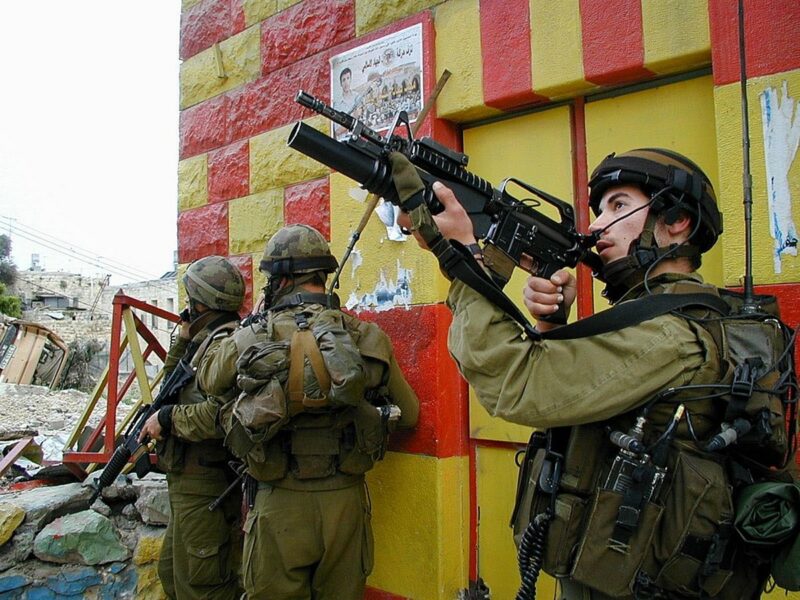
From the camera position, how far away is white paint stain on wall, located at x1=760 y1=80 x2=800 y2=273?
2104mm

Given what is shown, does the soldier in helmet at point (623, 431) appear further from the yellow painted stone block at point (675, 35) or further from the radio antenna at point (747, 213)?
the yellow painted stone block at point (675, 35)

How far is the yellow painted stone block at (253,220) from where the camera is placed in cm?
Answer: 371

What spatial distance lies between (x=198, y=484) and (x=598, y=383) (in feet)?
8.66

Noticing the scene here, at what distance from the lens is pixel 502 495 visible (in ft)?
9.66

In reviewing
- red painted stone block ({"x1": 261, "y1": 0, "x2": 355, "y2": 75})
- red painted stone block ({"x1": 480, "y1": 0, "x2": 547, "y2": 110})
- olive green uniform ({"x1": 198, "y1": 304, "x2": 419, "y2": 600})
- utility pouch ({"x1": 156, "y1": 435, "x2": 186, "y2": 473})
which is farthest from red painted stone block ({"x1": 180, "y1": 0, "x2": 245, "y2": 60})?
utility pouch ({"x1": 156, "y1": 435, "x2": 186, "y2": 473})

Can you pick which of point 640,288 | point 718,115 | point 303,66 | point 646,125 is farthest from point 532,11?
point 640,288

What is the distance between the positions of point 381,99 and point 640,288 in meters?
1.98

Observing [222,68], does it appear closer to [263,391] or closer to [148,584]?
[263,391]

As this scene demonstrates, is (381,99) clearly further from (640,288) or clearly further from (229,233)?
(640,288)

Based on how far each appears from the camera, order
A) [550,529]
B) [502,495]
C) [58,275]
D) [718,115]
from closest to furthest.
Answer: [550,529], [718,115], [502,495], [58,275]

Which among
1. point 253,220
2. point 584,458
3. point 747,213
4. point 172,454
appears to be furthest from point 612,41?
point 172,454

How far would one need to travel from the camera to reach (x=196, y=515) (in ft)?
11.1

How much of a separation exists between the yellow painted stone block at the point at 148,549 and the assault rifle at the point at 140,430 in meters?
0.39

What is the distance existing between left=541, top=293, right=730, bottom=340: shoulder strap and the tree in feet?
122
